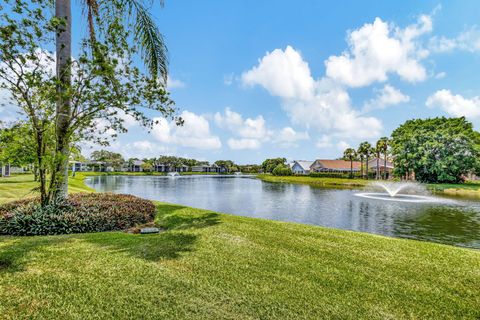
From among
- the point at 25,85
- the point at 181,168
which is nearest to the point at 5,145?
the point at 25,85

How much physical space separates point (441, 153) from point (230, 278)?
1822 inches

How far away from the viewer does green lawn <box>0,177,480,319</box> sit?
331cm

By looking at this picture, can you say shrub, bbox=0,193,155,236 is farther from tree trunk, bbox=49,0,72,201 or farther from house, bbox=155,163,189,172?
house, bbox=155,163,189,172

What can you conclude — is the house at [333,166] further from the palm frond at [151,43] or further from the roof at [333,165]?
the palm frond at [151,43]

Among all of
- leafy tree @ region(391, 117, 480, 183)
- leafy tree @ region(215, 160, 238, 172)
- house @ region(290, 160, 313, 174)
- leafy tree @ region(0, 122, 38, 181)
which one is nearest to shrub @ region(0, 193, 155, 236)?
leafy tree @ region(0, 122, 38, 181)

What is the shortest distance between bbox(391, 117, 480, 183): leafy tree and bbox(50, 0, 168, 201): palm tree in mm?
43241

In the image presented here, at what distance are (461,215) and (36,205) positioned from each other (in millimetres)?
24188

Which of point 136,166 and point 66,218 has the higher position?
point 136,166

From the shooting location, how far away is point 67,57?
791 centimetres

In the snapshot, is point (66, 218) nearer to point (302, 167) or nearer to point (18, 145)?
point (18, 145)

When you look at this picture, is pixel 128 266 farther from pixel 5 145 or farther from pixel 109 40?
pixel 109 40

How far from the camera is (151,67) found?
8.75 m

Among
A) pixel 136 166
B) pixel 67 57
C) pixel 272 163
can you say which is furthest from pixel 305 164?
pixel 67 57

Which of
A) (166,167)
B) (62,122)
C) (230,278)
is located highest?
(62,122)
